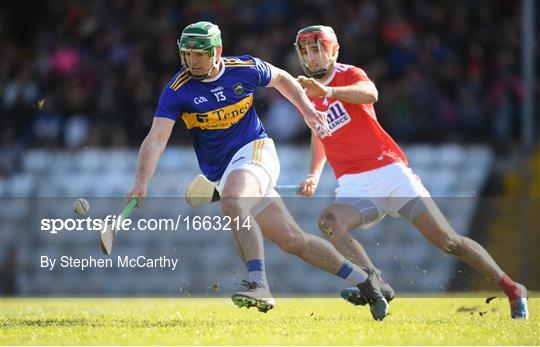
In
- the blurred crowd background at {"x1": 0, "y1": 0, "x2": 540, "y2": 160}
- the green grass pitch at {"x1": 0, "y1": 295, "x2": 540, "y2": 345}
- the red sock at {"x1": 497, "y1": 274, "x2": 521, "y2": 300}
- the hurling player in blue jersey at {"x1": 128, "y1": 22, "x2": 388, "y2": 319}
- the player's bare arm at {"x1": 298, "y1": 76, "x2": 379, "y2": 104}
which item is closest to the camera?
the green grass pitch at {"x1": 0, "y1": 295, "x2": 540, "y2": 345}

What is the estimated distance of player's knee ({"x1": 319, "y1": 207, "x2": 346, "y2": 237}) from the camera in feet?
30.2

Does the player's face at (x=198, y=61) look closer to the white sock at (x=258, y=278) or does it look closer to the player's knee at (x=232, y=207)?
the player's knee at (x=232, y=207)

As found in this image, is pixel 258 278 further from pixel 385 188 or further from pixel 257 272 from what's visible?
pixel 385 188

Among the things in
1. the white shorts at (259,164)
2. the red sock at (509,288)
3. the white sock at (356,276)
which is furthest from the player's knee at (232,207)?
the red sock at (509,288)

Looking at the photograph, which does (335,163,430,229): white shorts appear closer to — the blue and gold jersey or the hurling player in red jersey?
the hurling player in red jersey

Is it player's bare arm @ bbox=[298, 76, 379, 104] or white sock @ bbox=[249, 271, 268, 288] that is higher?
player's bare arm @ bbox=[298, 76, 379, 104]

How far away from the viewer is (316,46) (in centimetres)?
931

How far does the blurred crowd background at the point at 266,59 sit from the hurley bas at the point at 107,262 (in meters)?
1.93

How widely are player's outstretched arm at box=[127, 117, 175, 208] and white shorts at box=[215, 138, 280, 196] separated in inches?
22.0

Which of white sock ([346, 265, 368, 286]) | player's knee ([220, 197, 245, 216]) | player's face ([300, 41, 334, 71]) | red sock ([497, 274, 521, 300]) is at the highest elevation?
player's face ([300, 41, 334, 71])

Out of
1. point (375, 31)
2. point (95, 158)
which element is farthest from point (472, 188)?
point (95, 158)

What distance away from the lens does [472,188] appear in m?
14.2

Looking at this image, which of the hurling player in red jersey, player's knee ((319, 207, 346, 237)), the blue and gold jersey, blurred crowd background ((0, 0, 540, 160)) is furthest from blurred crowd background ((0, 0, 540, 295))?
the blue and gold jersey

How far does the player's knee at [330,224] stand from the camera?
922cm
